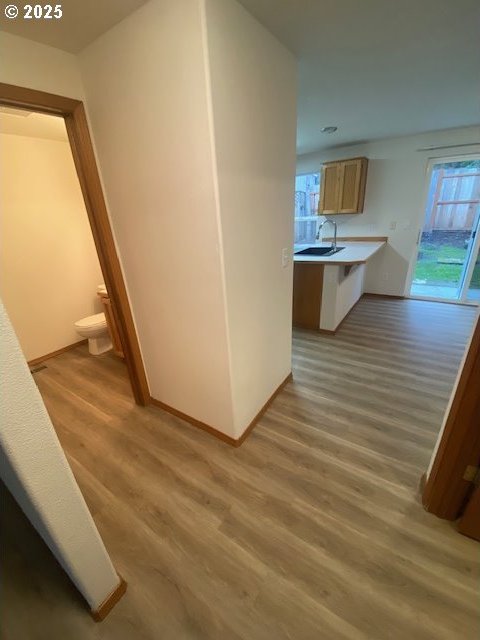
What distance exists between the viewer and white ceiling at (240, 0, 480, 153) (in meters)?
1.23

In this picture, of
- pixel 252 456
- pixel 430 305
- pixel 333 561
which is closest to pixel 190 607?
pixel 333 561

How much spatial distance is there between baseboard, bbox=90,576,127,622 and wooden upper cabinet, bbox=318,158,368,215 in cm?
467

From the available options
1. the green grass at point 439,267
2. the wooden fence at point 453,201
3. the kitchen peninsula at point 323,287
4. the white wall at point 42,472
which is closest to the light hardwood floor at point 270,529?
the white wall at point 42,472

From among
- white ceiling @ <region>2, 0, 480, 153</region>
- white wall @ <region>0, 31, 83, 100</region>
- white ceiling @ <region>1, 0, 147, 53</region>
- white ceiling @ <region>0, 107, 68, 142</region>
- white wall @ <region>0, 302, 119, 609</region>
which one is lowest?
white wall @ <region>0, 302, 119, 609</region>

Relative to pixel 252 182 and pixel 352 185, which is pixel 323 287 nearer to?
pixel 252 182

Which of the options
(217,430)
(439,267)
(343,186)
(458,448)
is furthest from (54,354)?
(439,267)

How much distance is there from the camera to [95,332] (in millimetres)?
2855

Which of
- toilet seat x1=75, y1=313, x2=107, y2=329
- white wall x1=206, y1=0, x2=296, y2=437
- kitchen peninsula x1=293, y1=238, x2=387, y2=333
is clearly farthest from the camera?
kitchen peninsula x1=293, y1=238, x2=387, y2=333

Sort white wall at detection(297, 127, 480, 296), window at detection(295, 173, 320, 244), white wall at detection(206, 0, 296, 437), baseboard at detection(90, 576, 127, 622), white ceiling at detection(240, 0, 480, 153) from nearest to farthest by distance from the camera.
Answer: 1. baseboard at detection(90, 576, 127, 622)
2. white wall at detection(206, 0, 296, 437)
3. white ceiling at detection(240, 0, 480, 153)
4. white wall at detection(297, 127, 480, 296)
5. window at detection(295, 173, 320, 244)

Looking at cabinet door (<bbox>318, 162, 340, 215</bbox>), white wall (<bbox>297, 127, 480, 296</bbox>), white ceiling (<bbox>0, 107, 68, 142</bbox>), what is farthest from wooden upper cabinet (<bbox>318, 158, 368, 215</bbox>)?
white ceiling (<bbox>0, 107, 68, 142</bbox>)

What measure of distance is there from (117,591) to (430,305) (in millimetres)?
4649

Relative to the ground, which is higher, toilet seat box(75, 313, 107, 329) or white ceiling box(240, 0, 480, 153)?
white ceiling box(240, 0, 480, 153)

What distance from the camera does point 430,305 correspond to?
3.94m

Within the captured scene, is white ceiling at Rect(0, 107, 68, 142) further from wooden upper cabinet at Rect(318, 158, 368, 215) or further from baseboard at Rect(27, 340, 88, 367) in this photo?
wooden upper cabinet at Rect(318, 158, 368, 215)
